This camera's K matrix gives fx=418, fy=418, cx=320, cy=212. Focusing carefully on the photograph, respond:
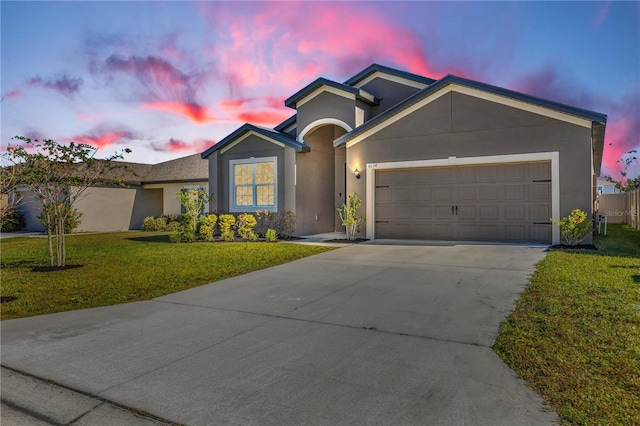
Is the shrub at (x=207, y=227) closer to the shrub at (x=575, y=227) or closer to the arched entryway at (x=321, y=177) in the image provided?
the arched entryway at (x=321, y=177)

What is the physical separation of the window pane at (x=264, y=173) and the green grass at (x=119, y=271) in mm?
3721

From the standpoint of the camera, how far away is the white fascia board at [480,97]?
11.6 m

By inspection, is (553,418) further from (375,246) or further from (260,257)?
(375,246)

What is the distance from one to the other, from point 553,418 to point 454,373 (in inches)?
35.7

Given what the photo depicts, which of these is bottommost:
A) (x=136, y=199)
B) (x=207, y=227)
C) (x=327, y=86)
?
(x=207, y=227)

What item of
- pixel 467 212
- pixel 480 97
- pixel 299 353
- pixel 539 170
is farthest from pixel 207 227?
pixel 299 353

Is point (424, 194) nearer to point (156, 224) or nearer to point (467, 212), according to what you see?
point (467, 212)

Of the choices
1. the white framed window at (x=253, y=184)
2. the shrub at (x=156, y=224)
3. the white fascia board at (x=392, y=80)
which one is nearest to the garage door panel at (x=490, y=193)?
the white fascia board at (x=392, y=80)

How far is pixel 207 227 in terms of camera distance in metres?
16.0

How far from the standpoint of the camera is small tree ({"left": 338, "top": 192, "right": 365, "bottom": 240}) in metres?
14.5

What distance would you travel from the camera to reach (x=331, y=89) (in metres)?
16.6

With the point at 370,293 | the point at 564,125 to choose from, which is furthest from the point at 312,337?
the point at 564,125

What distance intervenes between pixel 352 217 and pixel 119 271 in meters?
7.70

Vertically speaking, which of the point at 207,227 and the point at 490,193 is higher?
the point at 490,193
